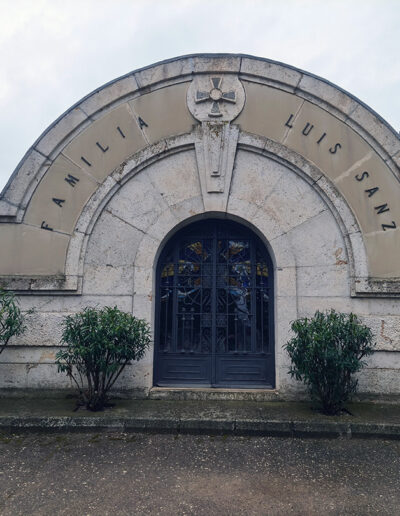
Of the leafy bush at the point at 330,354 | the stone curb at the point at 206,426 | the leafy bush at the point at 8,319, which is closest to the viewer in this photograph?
the stone curb at the point at 206,426

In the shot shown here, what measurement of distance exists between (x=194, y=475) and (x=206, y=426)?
1.18m

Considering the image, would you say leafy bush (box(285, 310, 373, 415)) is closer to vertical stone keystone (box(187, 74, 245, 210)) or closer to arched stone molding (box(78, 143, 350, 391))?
arched stone molding (box(78, 143, 350, 391))

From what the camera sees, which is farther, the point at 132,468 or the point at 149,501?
the point at 132,468

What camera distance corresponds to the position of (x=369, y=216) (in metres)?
6.62

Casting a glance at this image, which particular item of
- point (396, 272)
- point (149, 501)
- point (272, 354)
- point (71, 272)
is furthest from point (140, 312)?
point (396, 272)

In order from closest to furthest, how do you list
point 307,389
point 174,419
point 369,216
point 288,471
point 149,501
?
point 149,501
point 288,471
point 174,419
point 307,389
point 369,216

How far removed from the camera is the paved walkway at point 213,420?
5008 millimetres

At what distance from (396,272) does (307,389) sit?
2.42 metres

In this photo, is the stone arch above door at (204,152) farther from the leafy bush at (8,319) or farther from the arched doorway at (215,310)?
the arched doorway at (215,310)

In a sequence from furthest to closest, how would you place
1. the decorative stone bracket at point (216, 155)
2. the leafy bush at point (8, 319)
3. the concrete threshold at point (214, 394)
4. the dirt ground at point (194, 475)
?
the decorative stone bracket at point (216, 155) → the concrete threshold at point (214, 394) → the leafy bush at point (8, 319) → the dirt ground at point (194, 475)

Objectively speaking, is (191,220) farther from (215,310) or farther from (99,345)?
(99,345)

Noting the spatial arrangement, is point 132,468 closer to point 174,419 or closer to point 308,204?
point 174,419

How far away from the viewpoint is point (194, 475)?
391 centimetres

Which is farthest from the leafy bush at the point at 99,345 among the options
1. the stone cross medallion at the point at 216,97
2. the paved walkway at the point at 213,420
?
the stone cross medallion at the point at 216,97
